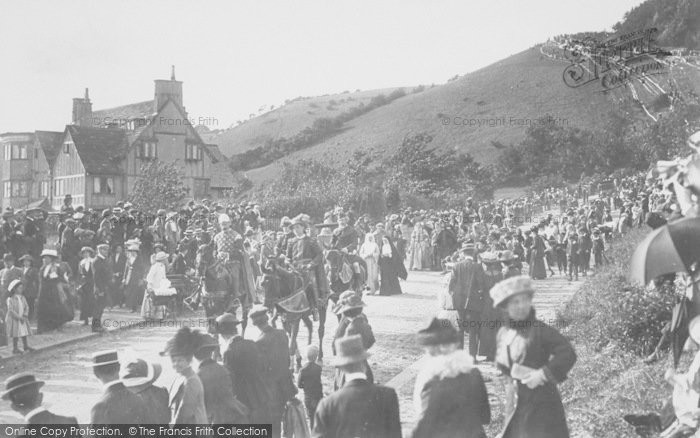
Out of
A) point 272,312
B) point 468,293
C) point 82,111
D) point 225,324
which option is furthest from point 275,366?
point 82,111

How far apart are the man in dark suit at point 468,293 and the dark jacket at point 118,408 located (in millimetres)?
7228

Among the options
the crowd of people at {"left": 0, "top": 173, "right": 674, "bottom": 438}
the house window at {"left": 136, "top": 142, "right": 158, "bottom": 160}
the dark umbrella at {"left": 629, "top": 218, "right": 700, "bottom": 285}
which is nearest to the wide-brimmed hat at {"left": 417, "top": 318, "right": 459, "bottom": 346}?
the crowd of people at {"left": 0, "top": 173, "right": 674, "bottom": 438}

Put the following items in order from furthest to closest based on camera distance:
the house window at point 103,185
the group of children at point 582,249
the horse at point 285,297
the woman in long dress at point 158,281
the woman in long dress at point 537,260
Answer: the house window at point 103,185 < the woman in long dress at point 537,260 < the group of children at point 582,249 < the woman in long dress at point 158,281 < the horse at point 285,297

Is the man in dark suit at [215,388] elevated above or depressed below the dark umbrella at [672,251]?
below

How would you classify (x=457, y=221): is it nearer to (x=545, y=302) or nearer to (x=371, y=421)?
(x=545, y=302)

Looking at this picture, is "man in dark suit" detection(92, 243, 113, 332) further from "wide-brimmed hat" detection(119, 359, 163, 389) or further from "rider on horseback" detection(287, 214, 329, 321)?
"wide-brimmed hat" detection(119, 359, 163, 389)

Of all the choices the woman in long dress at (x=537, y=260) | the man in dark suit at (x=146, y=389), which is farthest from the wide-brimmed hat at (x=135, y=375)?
the woman in long dress at (x=537, y=260)

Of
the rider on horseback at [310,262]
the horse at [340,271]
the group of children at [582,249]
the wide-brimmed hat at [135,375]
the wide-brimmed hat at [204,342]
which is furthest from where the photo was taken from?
the group of children at [582,249]

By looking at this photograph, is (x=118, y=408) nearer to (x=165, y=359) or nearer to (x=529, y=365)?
(x=529, y=365)

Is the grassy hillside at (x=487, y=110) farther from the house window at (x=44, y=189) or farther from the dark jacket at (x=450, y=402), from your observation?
the dark jacket at (x=450, y=402)

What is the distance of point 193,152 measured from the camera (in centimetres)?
4738

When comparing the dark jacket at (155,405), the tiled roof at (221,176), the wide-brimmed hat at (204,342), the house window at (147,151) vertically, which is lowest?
the dark jacket at (155,405)

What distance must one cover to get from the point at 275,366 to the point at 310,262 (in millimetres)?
5864

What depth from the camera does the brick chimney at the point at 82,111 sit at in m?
46.7
